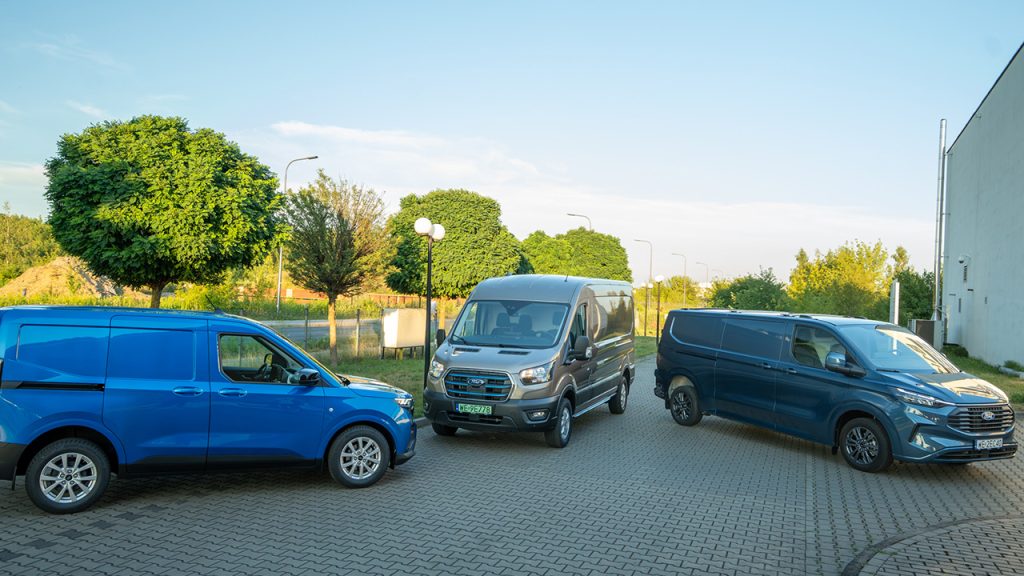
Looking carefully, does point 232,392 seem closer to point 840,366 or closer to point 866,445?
point 840,366

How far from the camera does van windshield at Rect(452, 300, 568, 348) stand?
1120 centimetres

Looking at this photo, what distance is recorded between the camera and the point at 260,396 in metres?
7.57

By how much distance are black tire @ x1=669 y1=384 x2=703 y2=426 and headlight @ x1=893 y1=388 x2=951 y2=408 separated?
3861 mm

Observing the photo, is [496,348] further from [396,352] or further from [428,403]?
[396,352]

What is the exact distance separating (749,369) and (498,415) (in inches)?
165

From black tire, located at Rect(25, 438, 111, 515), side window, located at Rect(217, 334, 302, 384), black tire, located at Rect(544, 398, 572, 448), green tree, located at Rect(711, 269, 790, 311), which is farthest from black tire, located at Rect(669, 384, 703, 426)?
green tree, located at Rect(711, 269, 790, 311)

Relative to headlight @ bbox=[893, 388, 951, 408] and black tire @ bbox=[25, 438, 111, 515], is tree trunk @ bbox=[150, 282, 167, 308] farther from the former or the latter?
headlight @ bbox=[893, 388, 951, 408]

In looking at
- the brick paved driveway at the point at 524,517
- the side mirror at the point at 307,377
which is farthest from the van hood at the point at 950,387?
the side mirror at the point at 307,377

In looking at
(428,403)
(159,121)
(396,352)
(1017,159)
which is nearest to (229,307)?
(396,352)

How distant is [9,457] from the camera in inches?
255

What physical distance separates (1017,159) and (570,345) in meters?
20.4

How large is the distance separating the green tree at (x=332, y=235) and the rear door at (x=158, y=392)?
11646 millimetres

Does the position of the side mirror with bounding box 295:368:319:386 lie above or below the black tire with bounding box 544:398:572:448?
above

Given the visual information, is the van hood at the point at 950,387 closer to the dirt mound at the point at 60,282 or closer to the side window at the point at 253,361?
the side window at the point at 253,361
